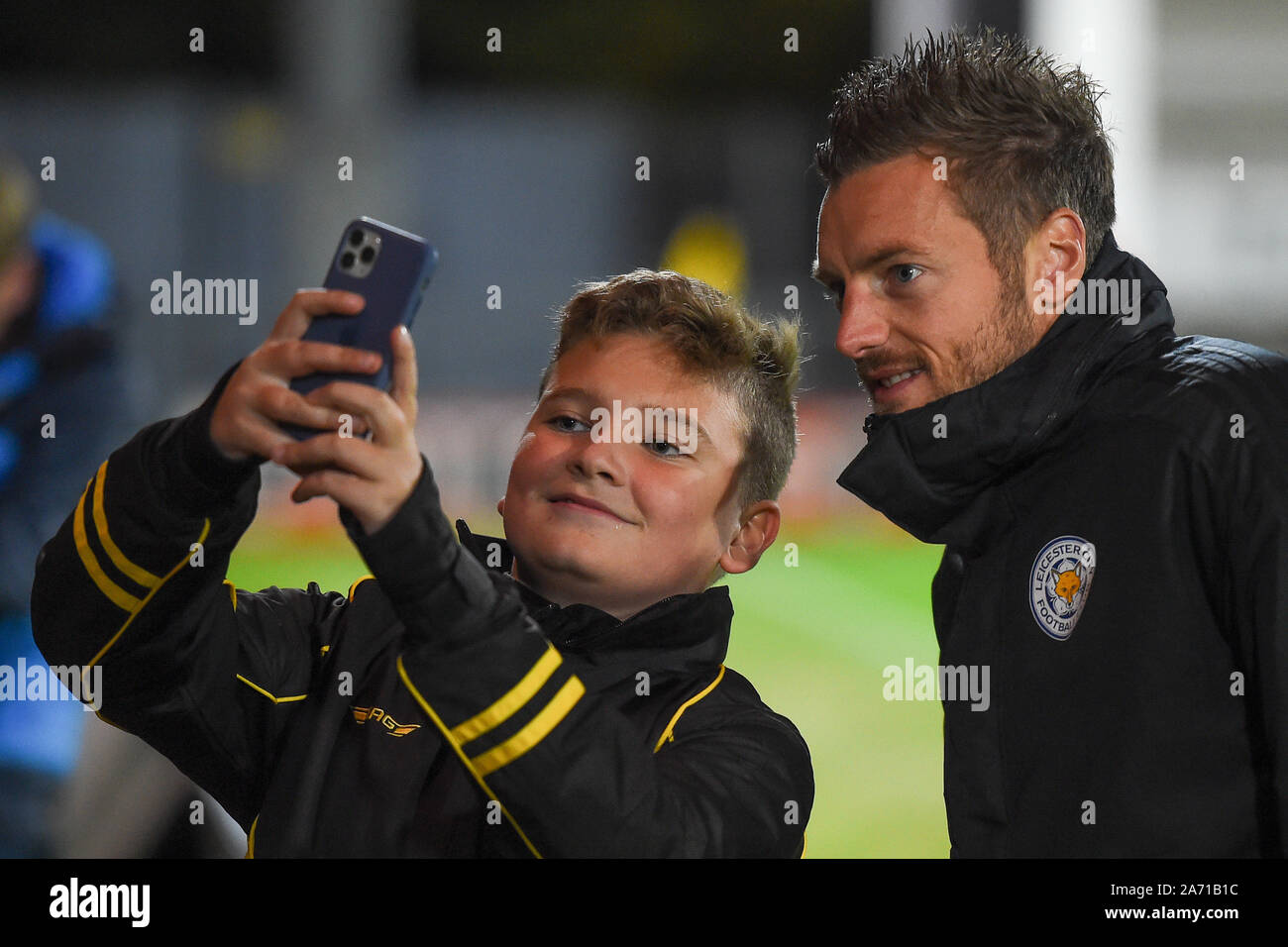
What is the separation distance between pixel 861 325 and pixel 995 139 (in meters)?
0.26

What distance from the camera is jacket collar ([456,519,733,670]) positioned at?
4.83 ft

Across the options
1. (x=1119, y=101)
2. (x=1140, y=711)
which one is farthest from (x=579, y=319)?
(x=1119, y=101)

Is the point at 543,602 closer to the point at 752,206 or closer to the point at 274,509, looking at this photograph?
the point at 274,509

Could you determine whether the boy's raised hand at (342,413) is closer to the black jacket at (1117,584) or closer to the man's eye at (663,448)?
the man's eye at (663,448)

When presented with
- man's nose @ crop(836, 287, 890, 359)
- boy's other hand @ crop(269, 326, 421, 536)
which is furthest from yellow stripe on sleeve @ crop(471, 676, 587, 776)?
man's nose @ crop(836, 287, 890, 359)

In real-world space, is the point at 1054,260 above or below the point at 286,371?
above

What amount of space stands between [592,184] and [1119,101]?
181 inches

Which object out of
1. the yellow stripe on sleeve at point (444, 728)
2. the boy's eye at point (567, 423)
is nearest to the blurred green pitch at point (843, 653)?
the boy's eye at point (567, 423)

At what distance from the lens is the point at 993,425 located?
153cm

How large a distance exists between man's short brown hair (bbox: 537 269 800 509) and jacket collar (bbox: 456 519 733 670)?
168 millimetres

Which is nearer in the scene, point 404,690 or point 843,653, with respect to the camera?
point 404,690

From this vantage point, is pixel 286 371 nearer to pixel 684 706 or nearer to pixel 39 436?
pixel 684 706

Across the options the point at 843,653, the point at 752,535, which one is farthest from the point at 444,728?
the point at 843,653

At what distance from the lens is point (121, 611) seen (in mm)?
1363
